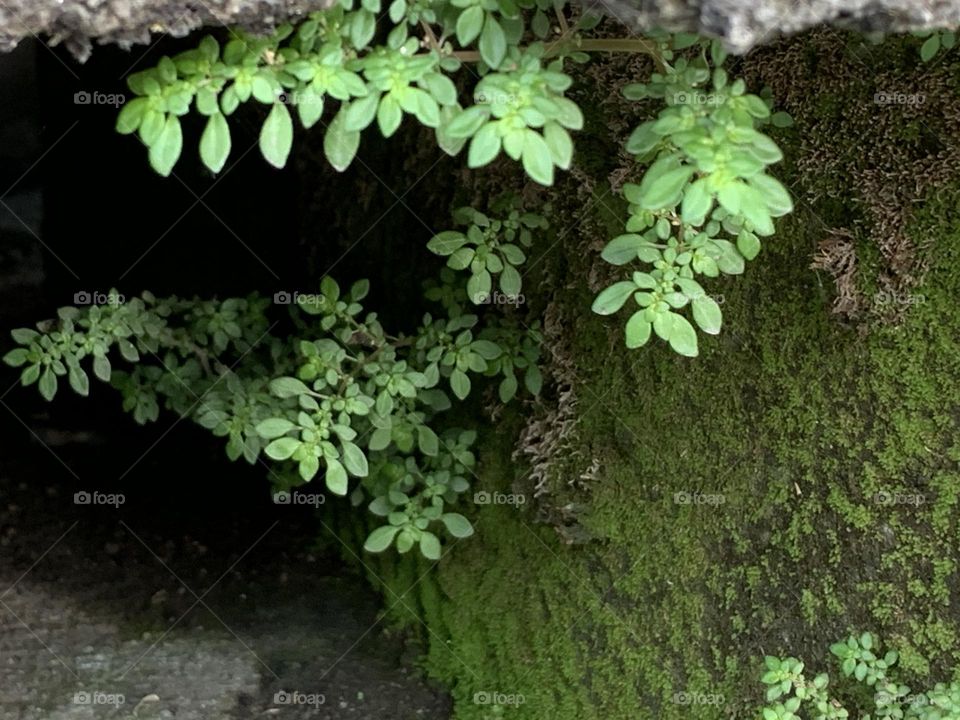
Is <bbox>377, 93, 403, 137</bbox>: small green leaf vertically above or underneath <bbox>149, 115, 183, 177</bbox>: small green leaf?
above

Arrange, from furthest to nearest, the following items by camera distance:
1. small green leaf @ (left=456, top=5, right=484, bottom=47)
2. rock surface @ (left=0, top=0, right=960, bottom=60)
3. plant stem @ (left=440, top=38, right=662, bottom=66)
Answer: plant stem @ (left=440, top=38, right=662, bottom=66) → small green leaf @ (left=456, top=5, right=484, bottom=47) → rock surface @ (left=0, top=0, right=960, bottom=60)

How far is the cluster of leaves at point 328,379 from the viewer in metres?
1.90

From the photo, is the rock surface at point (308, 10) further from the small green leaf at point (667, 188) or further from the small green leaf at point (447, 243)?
the small green leaf at point (447, 243)

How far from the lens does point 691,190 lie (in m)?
1.15

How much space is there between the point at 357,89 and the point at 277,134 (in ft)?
0.40

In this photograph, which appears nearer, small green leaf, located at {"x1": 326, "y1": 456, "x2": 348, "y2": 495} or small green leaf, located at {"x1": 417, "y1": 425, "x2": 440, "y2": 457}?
small green leaf, located at {"x1": 326, "y1": 456, "x2": 348, "y2": 495}

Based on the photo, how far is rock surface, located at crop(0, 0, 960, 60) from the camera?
1122 millimetres

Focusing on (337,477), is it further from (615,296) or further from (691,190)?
(691,190)

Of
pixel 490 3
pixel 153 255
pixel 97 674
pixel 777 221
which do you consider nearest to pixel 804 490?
pixel 777 221

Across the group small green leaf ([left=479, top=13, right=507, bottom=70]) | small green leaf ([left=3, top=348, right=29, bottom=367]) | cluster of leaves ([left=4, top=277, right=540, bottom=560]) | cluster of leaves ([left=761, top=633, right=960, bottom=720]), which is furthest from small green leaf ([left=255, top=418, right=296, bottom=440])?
cluster of leaves ([left=761, top=633, right=960, bottom=720])

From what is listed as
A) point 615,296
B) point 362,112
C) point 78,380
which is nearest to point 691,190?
point 615,296

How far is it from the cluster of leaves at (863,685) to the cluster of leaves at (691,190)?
0.70 m

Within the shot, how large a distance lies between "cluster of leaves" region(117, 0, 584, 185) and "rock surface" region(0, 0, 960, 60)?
0.04 meters

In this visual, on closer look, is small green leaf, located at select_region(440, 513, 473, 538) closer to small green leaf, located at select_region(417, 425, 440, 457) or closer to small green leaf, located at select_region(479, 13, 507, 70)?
small green leaf, located at select_region(417, 425, 440, 457)
